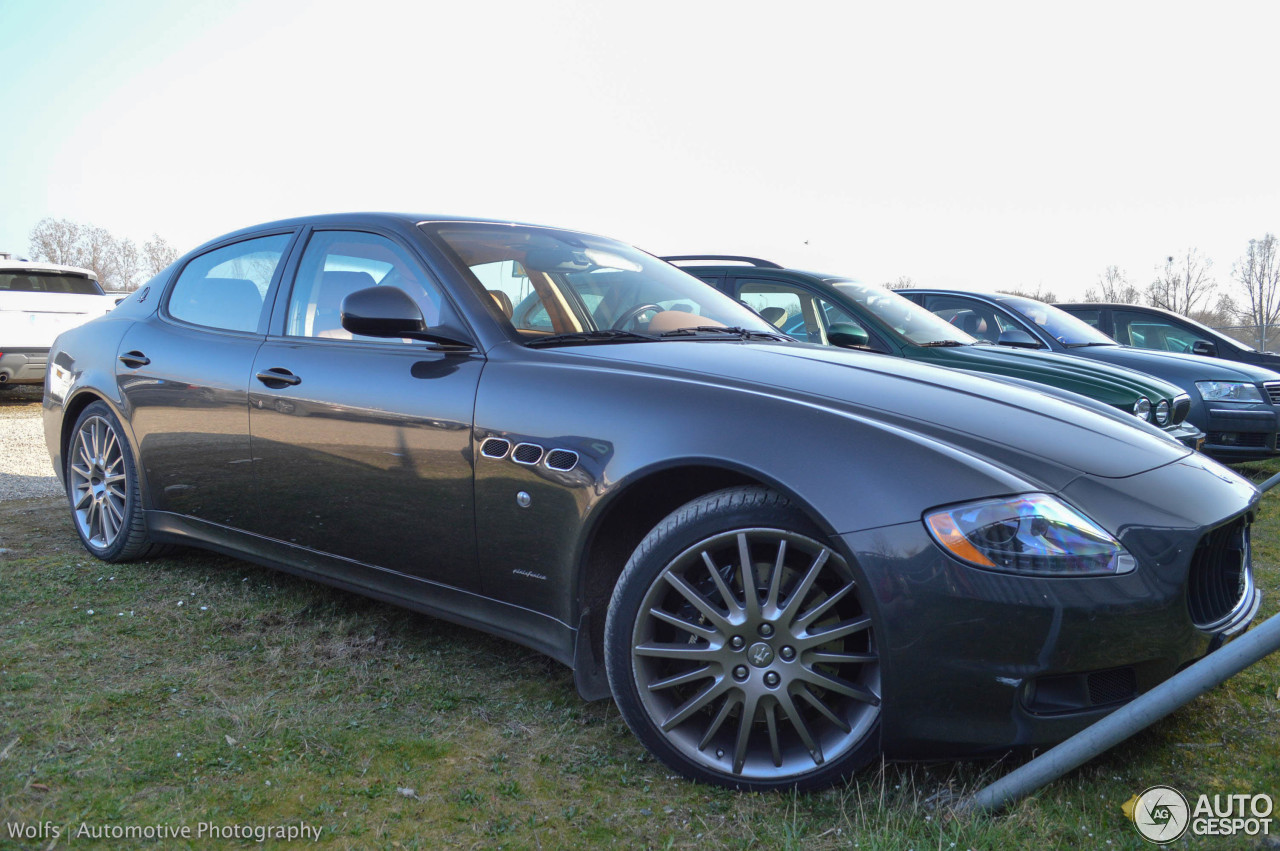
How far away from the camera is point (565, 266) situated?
11.1 feet

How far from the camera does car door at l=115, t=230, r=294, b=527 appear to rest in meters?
3.47

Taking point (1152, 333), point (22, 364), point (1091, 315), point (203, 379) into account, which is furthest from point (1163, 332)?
point (22, 364)

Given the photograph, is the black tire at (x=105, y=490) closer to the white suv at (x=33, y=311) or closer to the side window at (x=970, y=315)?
the side window at (x=970, y=315)

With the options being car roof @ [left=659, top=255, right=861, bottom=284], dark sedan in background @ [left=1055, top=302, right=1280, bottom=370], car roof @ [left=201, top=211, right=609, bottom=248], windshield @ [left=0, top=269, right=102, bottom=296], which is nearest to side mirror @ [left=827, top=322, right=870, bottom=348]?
car roof @ [left=659, top=255, right=861, bottom=284]

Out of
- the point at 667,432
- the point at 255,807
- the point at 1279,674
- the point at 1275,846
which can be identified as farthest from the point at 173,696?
the point at 1279,674

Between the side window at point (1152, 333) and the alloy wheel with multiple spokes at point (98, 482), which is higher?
the side window at point (1152, 333)

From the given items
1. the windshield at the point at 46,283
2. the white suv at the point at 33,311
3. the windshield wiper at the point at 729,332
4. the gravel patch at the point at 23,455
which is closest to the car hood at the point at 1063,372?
the windshield wiper at the point at 729,332

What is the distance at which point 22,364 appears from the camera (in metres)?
9.91

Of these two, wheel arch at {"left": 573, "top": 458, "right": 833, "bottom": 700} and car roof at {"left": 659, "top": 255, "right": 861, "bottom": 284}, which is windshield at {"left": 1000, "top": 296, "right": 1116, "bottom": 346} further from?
wheel arch at {"left": 573, "top": 458, "right": 833, "bottom": 700}

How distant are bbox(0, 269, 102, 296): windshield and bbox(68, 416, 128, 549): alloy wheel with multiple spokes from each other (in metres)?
7.12

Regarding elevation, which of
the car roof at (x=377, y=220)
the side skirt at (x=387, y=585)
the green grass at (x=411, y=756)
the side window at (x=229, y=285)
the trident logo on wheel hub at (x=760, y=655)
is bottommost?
the green grass at (x=411, y=756)

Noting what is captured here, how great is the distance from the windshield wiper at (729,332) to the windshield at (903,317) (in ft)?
8.28

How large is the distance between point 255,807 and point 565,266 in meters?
1.97

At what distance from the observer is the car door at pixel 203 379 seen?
347cm
